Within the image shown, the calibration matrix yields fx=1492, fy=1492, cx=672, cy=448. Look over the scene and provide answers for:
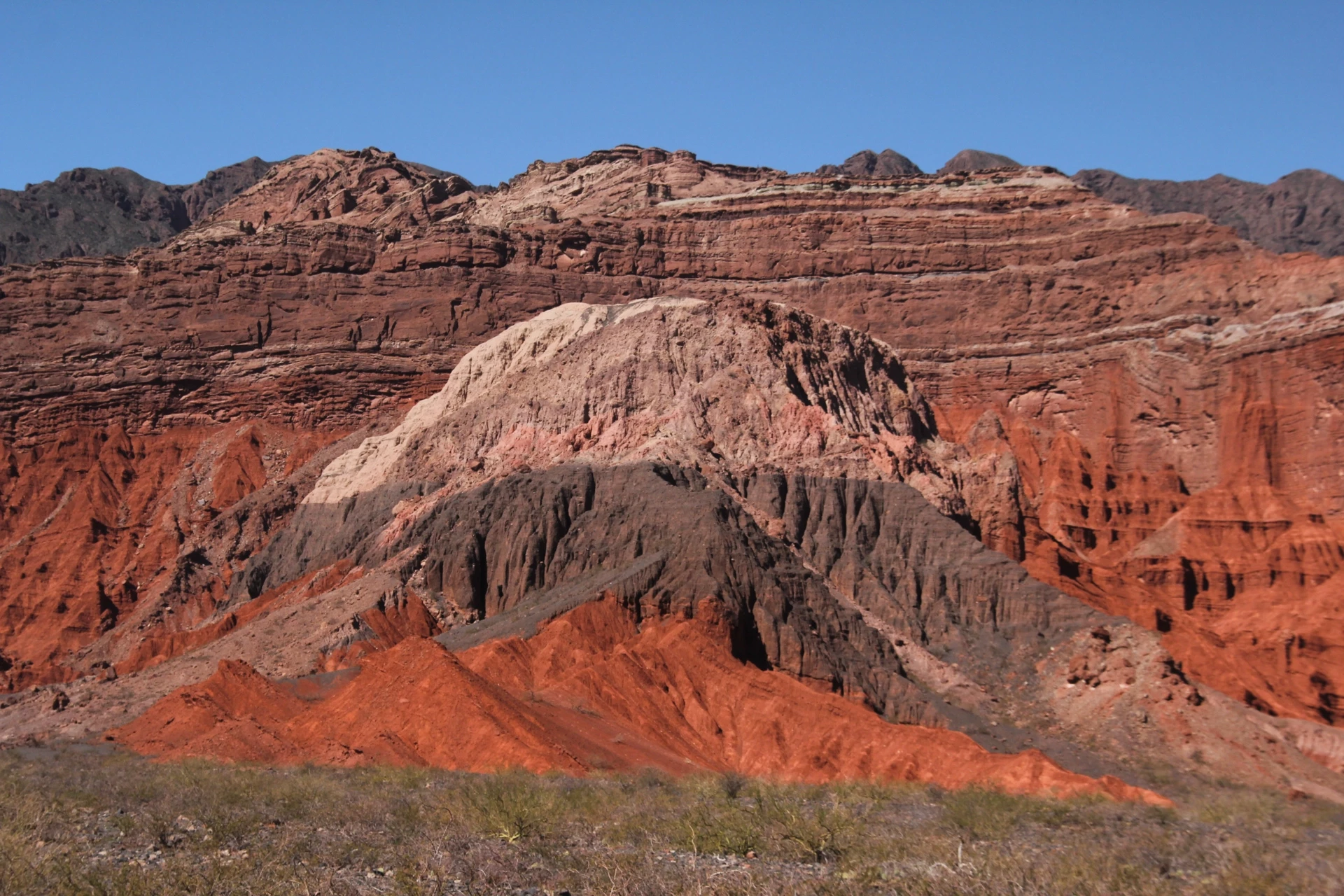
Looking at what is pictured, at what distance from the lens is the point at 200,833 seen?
69.6 feet

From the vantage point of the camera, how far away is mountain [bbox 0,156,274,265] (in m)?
165

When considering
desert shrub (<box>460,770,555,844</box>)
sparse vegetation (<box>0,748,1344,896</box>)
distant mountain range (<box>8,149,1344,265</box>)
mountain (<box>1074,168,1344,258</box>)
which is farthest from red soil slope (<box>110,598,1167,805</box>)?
mountain (<box>1074,168,1344,258</box>)

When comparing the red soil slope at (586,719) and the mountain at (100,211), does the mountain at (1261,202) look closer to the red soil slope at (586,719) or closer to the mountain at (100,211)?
the mountain at (100,211)

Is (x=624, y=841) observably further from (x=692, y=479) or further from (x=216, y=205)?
(x=216, y=205)

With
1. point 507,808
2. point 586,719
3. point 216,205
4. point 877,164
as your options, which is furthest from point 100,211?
point 507,808

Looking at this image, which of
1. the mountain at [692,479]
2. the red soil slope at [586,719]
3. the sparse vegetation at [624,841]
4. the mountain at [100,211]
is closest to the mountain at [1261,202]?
the mountain at [692,479]

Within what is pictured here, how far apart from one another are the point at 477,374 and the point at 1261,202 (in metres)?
135

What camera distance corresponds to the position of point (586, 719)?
134ft

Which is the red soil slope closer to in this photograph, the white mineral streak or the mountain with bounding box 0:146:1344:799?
the mountain with bounding box 0:146:1344:799

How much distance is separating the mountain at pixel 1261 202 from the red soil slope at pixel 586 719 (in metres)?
138

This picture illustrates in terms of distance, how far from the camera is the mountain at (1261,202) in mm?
172750

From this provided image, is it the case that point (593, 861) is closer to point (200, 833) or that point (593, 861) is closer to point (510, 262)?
point (200, 833)

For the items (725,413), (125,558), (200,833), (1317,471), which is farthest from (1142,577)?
(200,833)

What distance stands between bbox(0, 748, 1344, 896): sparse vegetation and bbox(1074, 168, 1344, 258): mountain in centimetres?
15642
